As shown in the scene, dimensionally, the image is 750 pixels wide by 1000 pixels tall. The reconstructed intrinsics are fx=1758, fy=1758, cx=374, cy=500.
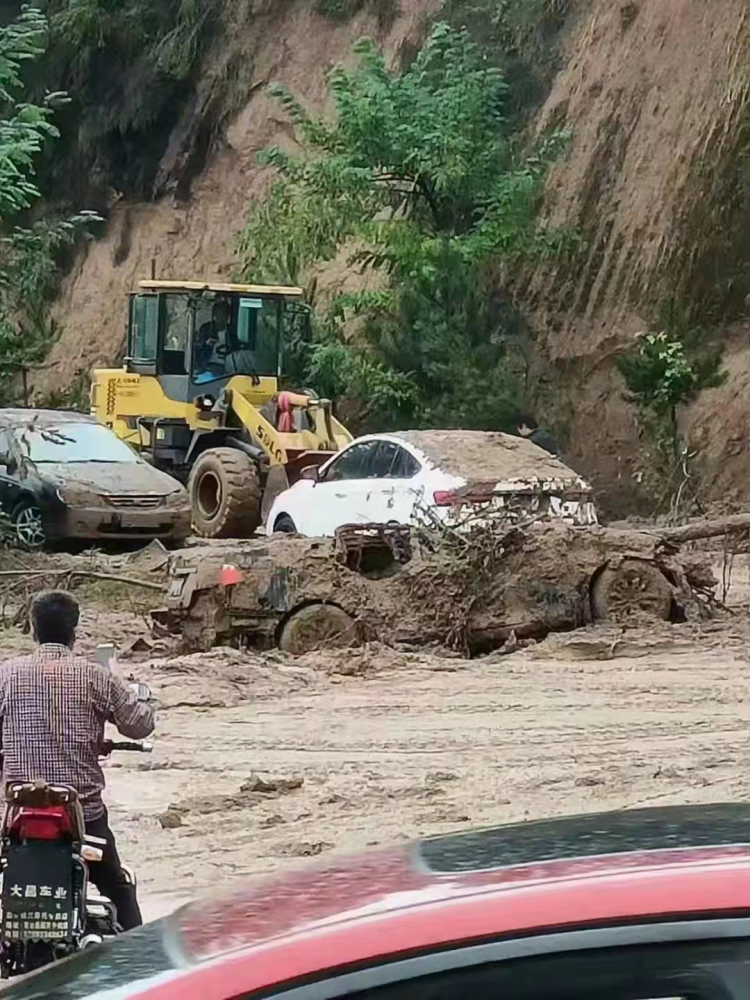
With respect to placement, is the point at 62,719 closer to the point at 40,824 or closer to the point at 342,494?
the point at 40,824

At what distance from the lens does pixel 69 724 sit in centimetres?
611

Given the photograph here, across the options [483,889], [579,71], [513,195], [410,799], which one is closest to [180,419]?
[513,195]

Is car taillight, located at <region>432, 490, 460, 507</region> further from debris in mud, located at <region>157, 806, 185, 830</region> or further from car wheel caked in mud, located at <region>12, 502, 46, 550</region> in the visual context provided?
debris in mud, located at <region>157, 806, 185, 830</region>

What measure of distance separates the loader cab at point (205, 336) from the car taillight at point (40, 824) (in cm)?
1745

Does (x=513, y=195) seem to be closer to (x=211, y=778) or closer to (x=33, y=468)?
(x=33, y=468)

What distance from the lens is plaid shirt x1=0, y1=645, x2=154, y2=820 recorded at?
609 cm

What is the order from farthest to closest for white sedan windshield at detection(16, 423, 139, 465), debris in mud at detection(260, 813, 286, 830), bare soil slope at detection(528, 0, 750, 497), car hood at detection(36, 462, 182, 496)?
bare soil slope at detection(528, 0, 750, 497)
white sedan windshield at detection(16, 423, 139, 465)
car hood at detection(36, 462, 182, 496)
debris in mud at detection(260, 813, 286, 830)

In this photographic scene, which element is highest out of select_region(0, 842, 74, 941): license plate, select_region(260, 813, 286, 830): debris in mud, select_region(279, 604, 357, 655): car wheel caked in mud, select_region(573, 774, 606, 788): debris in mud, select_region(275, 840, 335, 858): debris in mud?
select_region(0, 842, 74, 941): license plate

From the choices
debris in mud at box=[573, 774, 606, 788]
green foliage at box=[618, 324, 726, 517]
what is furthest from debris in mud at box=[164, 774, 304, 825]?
Answer: green foliage at box=[618, 324, 726, 517]

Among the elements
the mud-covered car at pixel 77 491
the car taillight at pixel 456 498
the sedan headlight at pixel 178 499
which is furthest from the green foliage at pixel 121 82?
the car taillight at pixel 456 498

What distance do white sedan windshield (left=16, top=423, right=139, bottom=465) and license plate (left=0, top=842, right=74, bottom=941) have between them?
14.4 m

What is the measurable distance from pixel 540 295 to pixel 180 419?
865 centimetres

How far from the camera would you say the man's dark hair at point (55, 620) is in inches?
247

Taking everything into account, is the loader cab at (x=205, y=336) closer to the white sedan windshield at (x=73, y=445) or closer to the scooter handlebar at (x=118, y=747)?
the white sedan windshield at (x=73, y=445)
